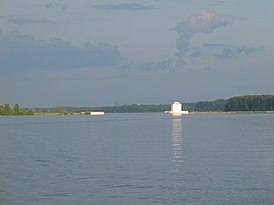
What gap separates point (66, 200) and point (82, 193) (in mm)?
1563

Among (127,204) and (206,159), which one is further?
(206,159)

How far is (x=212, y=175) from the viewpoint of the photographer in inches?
1126

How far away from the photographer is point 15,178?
28.6m

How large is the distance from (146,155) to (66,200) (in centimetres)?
1830

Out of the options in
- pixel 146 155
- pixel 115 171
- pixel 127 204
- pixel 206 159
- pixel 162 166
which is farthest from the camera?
pixel 146 155

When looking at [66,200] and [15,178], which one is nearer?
[66,200]

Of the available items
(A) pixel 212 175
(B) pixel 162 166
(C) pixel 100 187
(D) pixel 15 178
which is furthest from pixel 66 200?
(B) pixel 162 166

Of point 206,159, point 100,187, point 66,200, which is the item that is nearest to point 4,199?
point 66,200

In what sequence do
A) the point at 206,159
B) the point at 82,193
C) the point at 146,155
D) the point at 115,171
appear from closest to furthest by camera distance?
the point at 82,193
the point at 115,171
the point at 206,159
the point at 146,155

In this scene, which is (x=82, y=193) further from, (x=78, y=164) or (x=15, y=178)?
(x=78, y=164)

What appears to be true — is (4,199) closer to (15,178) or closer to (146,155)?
(15,178)

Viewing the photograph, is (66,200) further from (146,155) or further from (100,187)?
(146,155)

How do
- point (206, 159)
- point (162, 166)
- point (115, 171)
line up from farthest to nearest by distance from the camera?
point (206, 159) < point (162, 166) < point (115, 171)

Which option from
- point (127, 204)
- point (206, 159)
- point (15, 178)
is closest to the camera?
point (127, 204)
